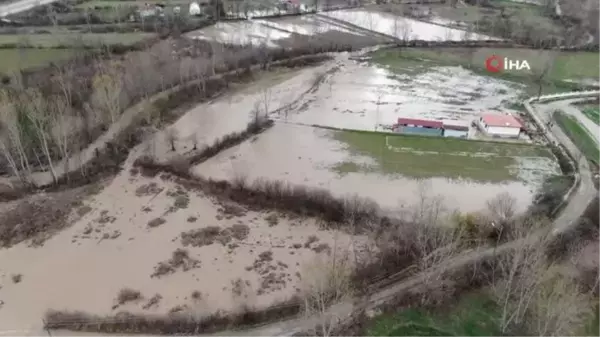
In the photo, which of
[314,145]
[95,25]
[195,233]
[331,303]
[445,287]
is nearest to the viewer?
[331,303]


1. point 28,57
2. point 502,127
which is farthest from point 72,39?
point 502,127

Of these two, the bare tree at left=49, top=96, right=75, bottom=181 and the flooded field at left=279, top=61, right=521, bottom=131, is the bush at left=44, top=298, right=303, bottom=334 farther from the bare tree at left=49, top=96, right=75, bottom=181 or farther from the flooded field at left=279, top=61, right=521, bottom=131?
the flooded field at left=279, top=61, right=521, bottom=131

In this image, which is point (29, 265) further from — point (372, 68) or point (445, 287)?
point (372, 68)

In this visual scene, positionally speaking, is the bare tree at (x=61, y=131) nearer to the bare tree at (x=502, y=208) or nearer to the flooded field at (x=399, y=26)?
the bare tree at (x=502, y=208)

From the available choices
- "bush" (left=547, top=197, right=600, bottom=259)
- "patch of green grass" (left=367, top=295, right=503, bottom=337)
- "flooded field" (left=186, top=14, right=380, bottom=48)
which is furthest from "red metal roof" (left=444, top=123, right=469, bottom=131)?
"flooded field" (left=186, top=14, right=380, bottom=48)

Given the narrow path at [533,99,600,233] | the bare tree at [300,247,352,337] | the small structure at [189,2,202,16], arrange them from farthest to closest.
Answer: the small structure at [189,2,202,16] < the narrow path at [533,99,600,233] < the bare tree at [300,247,352,337]

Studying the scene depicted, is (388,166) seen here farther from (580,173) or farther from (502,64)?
(502,64)

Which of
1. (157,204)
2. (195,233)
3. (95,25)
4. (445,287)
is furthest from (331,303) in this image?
(95,25)
